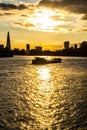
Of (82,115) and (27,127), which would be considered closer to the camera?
(27,127)

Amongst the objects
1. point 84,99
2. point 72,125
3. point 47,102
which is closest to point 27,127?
A: point 72,125

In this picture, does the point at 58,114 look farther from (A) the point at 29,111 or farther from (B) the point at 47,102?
(B) the point at 47,102

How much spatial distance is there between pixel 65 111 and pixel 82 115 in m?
3.63

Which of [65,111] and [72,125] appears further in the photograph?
[65,111]

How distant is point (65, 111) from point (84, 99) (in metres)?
10.7

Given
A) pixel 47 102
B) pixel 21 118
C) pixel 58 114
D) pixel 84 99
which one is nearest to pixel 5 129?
pixel 21 118

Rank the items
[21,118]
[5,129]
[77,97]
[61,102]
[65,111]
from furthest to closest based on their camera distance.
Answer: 1. [77,97]
2. [61,102]
3. [65,111]
4. [21,118]
5. [5,129]

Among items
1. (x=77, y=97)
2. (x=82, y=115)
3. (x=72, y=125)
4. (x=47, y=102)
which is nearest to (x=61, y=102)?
(x=47, y=102)

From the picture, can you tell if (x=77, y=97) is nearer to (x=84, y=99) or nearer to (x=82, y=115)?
(x=84, y=99)

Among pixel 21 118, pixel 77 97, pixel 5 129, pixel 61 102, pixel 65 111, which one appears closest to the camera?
pixel 5 129

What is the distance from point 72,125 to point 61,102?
50.6 ft

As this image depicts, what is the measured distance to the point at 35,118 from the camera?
1607 inches

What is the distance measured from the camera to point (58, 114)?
43031 millimetres

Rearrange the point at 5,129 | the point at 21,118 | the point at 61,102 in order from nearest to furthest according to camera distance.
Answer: the point at 5,129 → the point at 21,118 → the point at 61,102
